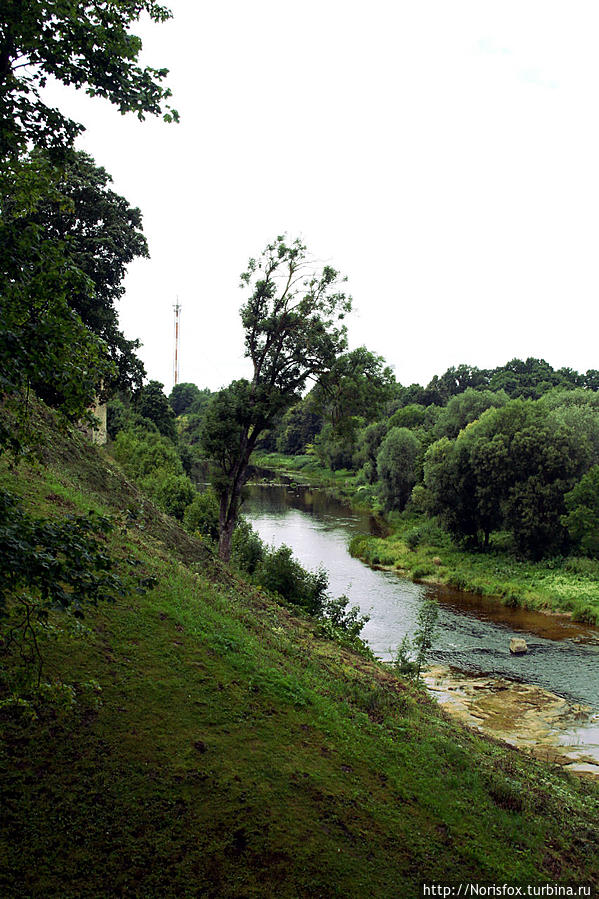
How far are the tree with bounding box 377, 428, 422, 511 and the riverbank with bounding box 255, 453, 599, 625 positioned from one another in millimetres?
6447

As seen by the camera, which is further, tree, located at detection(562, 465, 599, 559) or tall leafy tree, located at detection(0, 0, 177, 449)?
tree, located at detection(562, 465, 599, 559)

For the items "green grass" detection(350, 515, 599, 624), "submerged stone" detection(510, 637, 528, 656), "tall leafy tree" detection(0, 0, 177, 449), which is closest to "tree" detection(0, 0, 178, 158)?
"tall leafy tree" detection(0, 0, 177, 449)

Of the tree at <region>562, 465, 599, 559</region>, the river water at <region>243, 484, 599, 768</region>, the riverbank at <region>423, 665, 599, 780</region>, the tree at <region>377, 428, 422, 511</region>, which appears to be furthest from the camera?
the tree at <region>377, 428, 422, 511</region>

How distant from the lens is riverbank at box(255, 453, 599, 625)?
34.2 meters

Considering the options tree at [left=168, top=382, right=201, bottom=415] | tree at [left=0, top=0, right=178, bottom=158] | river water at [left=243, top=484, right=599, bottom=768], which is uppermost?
tree at [left=168, top=382, right=201, bottom=415]

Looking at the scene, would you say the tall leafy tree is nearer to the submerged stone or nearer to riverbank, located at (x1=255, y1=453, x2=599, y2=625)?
the submerged stone

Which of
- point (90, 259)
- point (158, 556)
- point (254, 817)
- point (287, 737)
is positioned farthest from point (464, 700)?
point (90, 259)

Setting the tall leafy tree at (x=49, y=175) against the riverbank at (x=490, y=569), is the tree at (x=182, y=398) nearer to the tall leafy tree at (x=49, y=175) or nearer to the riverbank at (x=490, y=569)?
the riverbank at (x=490, y=569)

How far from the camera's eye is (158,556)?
1399cm

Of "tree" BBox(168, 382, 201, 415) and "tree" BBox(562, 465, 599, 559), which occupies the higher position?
"tree" BBox(168, 382, 201, 415)

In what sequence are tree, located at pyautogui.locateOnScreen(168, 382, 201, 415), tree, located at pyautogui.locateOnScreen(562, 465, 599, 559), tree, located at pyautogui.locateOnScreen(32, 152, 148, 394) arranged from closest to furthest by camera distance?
tree, located at pyautogui.locateOnScreen(32, 152, 148, 394) → tree, located at pyautogui.locateOnScreen(562, 465, 599, 559) → tree, located at pyautogui.locateOnScreen(168, 382, 201, 415)

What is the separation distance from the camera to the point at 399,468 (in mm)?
64062

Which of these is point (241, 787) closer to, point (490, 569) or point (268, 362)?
point (268, 362)

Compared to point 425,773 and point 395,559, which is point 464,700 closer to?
point 425,773
